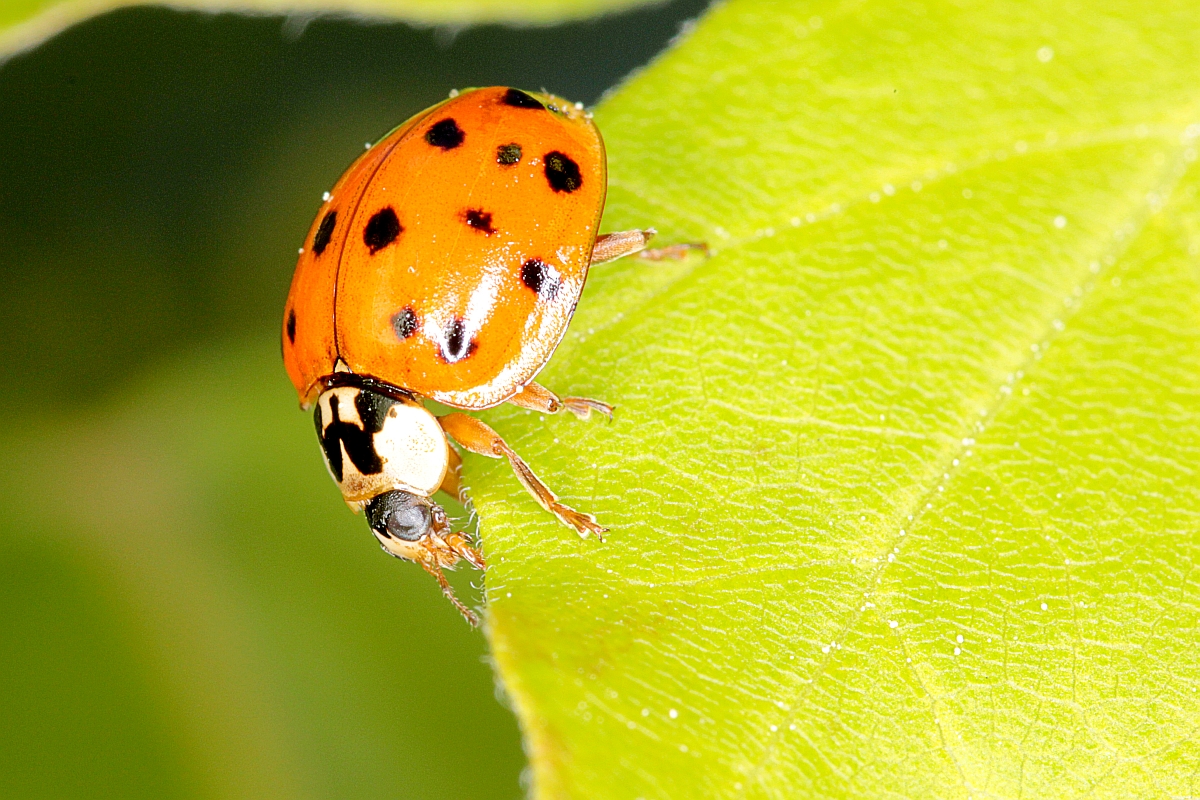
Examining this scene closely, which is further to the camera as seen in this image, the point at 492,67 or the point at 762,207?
the point at 492,67

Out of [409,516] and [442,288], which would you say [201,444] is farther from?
[442,288]

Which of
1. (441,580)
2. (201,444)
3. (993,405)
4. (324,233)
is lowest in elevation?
(201,444)

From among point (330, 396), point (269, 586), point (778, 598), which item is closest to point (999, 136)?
point (778, 598)

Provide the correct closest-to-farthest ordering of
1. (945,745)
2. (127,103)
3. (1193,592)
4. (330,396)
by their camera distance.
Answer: (945,745), (1193,592), (330,396), (127,103)

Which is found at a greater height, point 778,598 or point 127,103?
point 127,103

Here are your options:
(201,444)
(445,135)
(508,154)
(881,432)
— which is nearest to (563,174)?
(508,154)

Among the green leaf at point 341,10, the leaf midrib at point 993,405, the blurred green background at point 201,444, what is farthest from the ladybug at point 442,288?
the blurred green background at point 201,444

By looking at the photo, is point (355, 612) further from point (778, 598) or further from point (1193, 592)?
point (1193, 592)
